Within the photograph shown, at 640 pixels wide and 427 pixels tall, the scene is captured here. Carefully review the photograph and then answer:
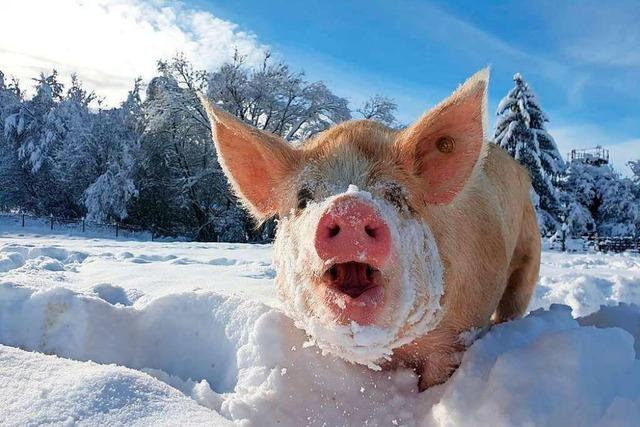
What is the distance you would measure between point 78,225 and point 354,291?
24.2 meters

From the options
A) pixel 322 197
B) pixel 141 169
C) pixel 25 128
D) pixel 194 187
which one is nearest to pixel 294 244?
pixel 322 197

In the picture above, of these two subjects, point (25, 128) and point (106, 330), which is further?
point (25, 128)

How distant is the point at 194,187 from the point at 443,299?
23274 millimetres

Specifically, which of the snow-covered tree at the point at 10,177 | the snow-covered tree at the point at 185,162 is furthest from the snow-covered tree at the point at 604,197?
the snow-covered tree at the point at 10,177

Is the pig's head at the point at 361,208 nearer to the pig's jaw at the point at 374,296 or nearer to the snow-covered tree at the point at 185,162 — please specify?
the pig's jaw at the point at 374,296

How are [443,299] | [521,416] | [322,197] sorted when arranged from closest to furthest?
1. [521,416]
2. [322,197]
3. [443,299]

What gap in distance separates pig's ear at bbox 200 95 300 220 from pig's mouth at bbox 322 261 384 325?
70 cm

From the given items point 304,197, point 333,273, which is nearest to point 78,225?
point 304,197

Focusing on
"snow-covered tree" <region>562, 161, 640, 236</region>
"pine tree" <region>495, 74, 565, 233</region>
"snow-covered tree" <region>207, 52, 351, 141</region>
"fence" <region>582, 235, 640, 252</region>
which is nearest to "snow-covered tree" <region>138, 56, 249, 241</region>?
"snow-covered tree" <region>207, 52, 351, 141</region>

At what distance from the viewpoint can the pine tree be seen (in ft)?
72.5

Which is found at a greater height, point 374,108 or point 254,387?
point 374,108

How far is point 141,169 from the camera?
2523 cm

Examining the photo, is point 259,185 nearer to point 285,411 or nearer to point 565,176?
point 285,411

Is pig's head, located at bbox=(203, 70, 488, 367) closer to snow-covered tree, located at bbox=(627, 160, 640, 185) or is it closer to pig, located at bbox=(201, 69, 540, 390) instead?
pig, located at bbox=(201, 69, 540, 390)
